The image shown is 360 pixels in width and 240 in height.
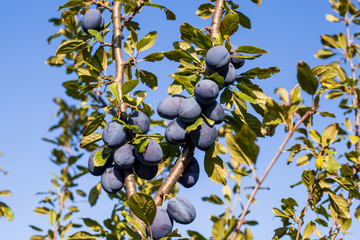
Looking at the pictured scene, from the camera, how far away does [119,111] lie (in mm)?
1686

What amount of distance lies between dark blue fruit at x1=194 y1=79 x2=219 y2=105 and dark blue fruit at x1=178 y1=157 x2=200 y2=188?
11.9 inches

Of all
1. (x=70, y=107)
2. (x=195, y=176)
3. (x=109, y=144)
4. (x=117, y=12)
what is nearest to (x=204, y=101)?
Answer: (x=195, y=176)

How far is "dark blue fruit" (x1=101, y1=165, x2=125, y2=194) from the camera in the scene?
168cm

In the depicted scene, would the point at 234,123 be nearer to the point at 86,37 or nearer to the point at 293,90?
the point at 293,90

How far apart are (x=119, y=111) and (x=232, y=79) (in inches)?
21.8

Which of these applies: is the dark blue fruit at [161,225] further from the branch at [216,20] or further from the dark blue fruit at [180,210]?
the branch at [216,20]

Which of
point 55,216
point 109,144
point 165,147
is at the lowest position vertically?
point 55,216

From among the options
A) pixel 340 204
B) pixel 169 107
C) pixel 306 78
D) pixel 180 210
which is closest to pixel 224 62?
pixel 169 107

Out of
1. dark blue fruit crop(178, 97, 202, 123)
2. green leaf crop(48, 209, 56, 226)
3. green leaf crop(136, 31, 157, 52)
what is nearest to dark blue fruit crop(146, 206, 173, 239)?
dark blue fruit crop(178, 97, 202, 123)

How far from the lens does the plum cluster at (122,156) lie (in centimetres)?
156

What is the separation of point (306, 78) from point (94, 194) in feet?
6.67

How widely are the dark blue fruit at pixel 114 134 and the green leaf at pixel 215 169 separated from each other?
415 millimetres

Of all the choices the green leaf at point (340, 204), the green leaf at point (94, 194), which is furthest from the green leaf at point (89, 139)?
the green leaf at point (340, 204)

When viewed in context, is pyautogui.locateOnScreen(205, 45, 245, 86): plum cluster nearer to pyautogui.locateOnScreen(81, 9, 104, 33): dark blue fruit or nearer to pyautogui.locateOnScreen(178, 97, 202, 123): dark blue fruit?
pyautogui.locateOnScreen(178, 97, 202, 123): dark blue fruit
